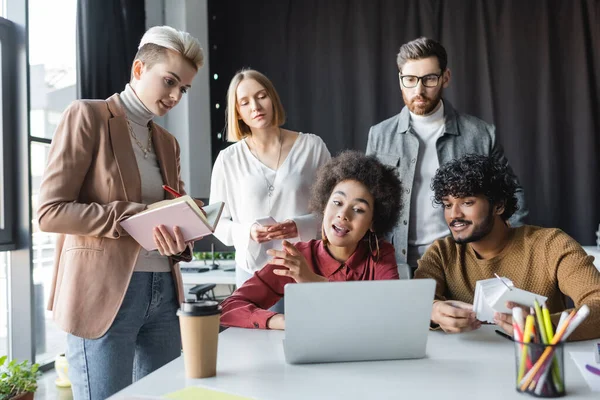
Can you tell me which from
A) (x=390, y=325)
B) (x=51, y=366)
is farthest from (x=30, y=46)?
(x=390, y=325)

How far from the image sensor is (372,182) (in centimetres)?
185

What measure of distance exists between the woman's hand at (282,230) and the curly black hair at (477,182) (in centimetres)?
56

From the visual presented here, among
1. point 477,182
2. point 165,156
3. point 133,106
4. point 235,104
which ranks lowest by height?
point 477,182

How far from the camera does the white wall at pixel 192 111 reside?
15.4 ft

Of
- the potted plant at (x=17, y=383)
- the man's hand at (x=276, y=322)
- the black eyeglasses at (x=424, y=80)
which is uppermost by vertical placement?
the black eyeglasses at (x=424, y=80)

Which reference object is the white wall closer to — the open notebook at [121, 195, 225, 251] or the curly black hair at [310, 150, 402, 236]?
the curly black hair at [310, 150, 402, 236]

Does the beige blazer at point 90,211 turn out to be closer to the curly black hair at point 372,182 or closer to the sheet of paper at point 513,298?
the curly black hair at point 372,182

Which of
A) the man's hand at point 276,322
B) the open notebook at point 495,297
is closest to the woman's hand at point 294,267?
the man's hand at point 276,322

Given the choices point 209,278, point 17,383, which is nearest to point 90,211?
point 17,383

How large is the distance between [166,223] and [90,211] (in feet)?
0.67

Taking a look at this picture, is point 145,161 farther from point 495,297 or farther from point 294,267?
point 495,297

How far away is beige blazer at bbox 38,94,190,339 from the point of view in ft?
4.91

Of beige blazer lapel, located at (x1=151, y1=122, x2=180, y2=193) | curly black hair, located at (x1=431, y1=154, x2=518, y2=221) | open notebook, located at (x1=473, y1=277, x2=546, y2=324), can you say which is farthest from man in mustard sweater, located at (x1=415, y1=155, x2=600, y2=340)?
beige blazer lapel, located at (x1=151, y1=122, x2=180, y2=193)

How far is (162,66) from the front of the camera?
1.67 metres
